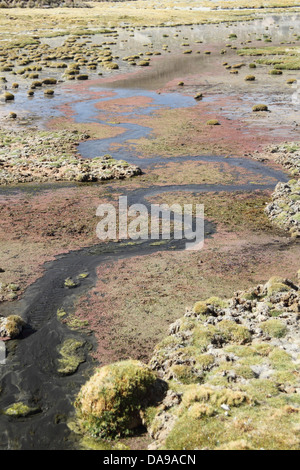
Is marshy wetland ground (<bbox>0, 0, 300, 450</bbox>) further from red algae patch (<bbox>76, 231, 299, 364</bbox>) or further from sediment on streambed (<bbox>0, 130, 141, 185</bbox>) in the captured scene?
sediment on streambed (<bbox>0, 130, 141, 185</bbox>)

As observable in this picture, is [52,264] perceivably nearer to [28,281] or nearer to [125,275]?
[28,281]

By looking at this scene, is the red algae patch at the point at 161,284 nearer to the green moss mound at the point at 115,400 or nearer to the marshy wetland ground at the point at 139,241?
the marshy wetland ground at the point at 139,241

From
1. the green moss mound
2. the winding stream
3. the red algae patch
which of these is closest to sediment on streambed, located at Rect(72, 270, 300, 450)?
the green moss mound

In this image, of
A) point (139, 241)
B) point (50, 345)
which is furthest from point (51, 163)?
point (50, 345)

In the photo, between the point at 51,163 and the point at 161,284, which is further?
the point at 51,163

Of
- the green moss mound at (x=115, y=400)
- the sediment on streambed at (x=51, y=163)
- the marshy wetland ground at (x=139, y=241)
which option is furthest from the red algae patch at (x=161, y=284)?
the sediment on streambed at (x=51, y=163)

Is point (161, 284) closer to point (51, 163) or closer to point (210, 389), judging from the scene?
point (210, 389)
